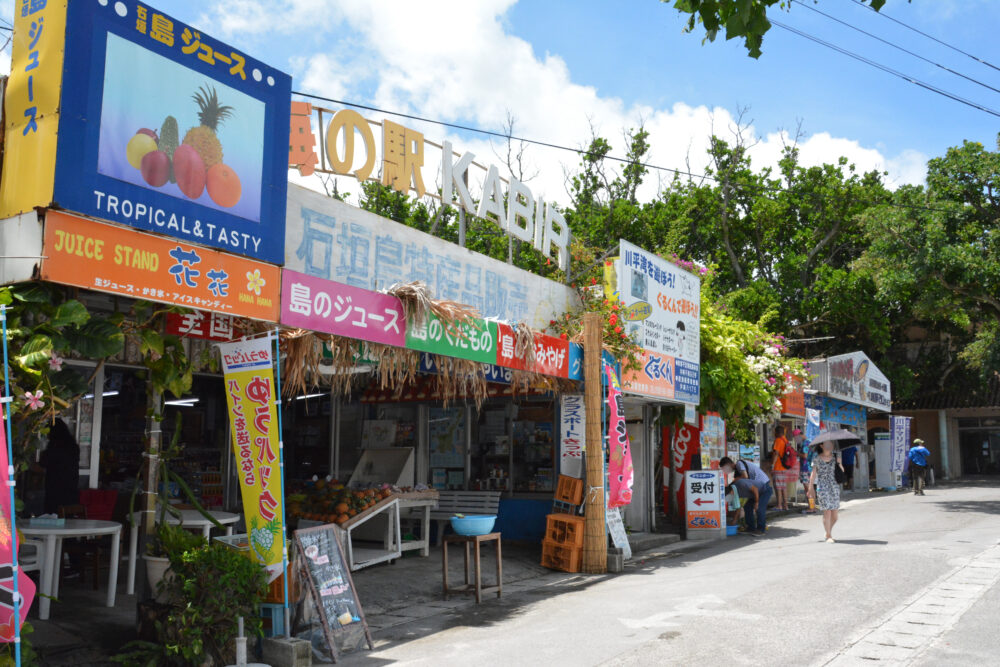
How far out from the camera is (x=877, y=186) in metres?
32.0

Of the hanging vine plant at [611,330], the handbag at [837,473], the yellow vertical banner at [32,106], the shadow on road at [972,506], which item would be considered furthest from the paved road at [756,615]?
the shadow on road at [972,506]

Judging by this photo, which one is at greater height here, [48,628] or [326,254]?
[326,254]

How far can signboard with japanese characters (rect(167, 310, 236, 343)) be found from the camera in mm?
6984

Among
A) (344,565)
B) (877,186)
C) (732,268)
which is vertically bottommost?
(344,565)

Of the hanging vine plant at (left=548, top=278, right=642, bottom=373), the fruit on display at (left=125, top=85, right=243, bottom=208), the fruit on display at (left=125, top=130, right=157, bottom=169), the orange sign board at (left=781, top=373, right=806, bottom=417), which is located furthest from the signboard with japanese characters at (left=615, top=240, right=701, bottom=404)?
the fruit on display at (left=125, top=130, right=157, bottom=169)

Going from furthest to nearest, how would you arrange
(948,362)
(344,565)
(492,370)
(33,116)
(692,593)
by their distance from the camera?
(948,362)
(492,370)
(692,593)
(344,565)
(33,116)

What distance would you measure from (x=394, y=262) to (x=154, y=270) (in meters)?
3.49

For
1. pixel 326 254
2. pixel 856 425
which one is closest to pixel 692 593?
pixel 326 254

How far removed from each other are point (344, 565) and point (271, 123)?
3928 mm

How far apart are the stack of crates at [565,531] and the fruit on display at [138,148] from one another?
7.52 metres

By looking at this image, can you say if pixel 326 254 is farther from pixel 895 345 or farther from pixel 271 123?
pixel 895 345

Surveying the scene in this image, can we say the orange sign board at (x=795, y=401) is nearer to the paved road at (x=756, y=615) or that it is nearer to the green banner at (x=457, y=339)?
the paved road at (x=756, y=615)

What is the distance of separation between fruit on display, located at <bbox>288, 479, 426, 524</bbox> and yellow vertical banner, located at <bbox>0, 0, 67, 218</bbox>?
531 centimetres

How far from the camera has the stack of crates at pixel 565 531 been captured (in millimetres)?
11016
